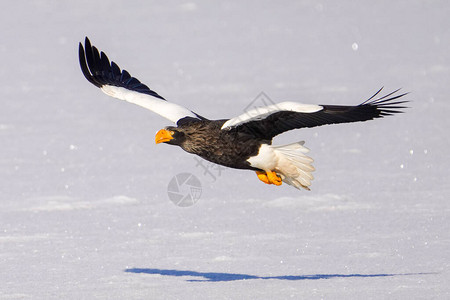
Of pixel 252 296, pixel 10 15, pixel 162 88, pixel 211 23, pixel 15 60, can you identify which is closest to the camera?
pixel 252 296

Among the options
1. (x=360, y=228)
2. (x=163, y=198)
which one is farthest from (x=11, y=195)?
(x=360, y=228)

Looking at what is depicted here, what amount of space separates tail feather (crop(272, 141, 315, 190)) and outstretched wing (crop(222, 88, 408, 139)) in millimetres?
231

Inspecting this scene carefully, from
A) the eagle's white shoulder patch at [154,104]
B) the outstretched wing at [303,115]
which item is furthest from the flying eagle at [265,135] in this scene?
the eagle's white shoulder patch at [154,104]

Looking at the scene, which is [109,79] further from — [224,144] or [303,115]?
[303,115]

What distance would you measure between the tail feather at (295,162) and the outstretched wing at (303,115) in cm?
23

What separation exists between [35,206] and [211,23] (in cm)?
1015

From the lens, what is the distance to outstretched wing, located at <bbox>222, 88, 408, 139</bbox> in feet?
19.6

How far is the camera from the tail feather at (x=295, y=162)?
661cm

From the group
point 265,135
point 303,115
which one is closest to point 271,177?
point 265,135

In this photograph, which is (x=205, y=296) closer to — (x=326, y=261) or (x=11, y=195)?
(x=326, y=261)

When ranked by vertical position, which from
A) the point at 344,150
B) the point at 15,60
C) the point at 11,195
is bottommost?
the point at 11,195

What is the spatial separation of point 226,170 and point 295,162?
9.53 feet

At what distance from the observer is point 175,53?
54.0 ft

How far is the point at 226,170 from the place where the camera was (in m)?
9.53
